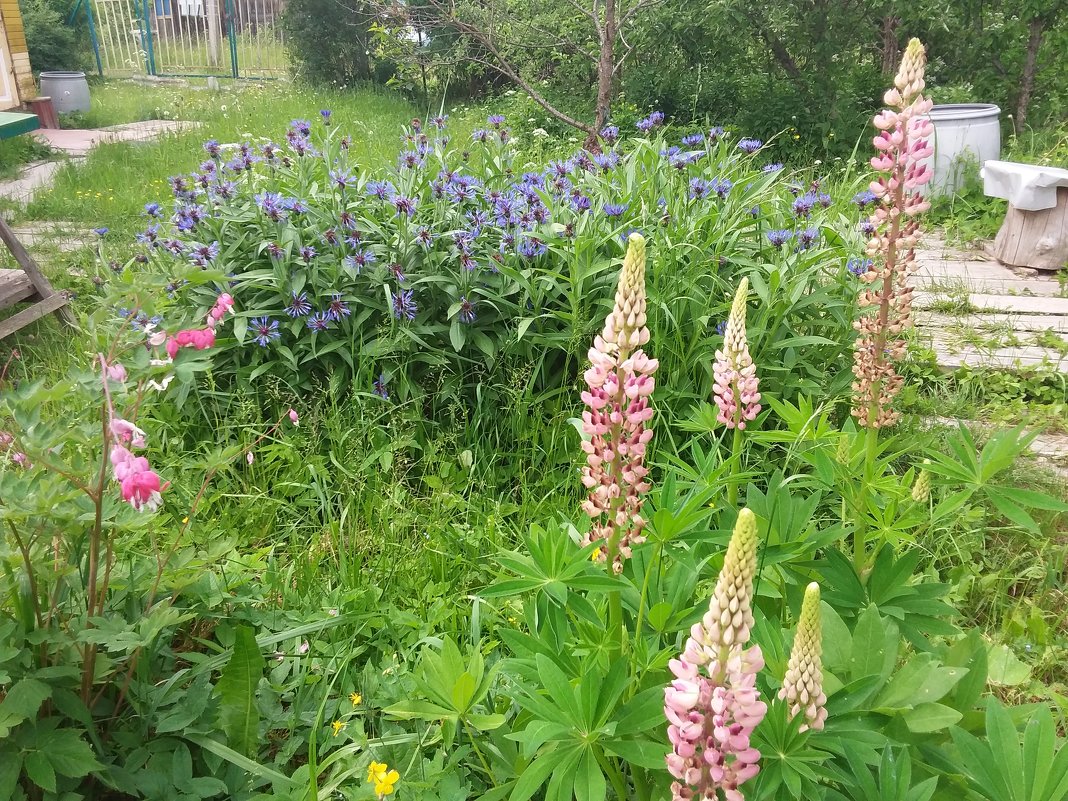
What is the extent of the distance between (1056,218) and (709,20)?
12.4 feet

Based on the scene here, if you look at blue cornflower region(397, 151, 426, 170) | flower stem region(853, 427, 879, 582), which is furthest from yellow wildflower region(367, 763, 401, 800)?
blue cornflower region(397, 151, 426, 170)

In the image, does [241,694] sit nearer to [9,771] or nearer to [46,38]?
[9,771]

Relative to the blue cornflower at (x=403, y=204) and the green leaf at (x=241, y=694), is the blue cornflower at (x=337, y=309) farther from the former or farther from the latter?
the green leaf at (x=241, y=694)

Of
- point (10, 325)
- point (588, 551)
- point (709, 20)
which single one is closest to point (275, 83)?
point (709, 20)

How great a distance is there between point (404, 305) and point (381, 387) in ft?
1.05

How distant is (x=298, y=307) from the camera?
9.96 ft

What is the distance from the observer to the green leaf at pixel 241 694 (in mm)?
1717

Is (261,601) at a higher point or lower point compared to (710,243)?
lower

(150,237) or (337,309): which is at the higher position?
(150,237)

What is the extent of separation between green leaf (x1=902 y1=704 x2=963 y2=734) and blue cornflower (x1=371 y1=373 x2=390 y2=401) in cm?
210

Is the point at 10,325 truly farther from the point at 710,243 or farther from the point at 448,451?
the point at 710,243

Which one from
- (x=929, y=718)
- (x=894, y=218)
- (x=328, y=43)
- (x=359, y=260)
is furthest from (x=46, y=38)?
(x=929, y=718)

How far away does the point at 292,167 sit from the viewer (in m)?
3.57

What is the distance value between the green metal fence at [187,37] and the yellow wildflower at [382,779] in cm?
1615
